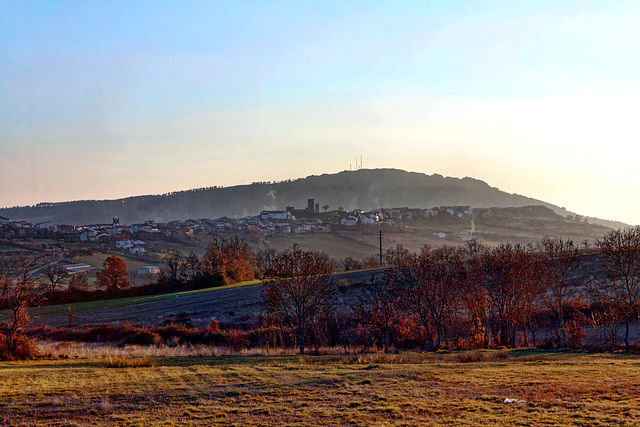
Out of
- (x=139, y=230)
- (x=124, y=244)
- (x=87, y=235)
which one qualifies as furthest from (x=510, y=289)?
(x=139, y=230)

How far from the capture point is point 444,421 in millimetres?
12539

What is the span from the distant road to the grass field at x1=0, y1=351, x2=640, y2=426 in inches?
956

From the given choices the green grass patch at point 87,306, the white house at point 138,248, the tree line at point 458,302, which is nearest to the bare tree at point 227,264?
the green grass patch at point 87,306

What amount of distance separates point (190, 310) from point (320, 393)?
4061 centimetres

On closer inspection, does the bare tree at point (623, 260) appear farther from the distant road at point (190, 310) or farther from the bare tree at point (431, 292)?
the distant road at point (190, 310)

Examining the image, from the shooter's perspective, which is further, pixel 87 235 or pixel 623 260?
pixel 87 235

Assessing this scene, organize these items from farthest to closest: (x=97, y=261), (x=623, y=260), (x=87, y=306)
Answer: (x=97, y=261) → (x=87, y=306) → (x=623, y=260)

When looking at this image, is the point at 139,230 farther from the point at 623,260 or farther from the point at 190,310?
the point at 623,260

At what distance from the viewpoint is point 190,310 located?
53938 mm

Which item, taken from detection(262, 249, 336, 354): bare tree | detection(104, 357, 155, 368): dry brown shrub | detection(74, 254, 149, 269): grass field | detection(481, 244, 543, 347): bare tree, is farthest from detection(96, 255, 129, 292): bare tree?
detection(481, 244, 543, 347): bare tree

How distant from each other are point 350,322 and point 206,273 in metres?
37.4

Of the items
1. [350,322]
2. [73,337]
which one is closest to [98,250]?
[73,337]

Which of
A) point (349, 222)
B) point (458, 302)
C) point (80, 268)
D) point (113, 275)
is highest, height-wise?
point (349, 222)

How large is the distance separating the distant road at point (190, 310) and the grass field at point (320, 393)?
24273 mm
